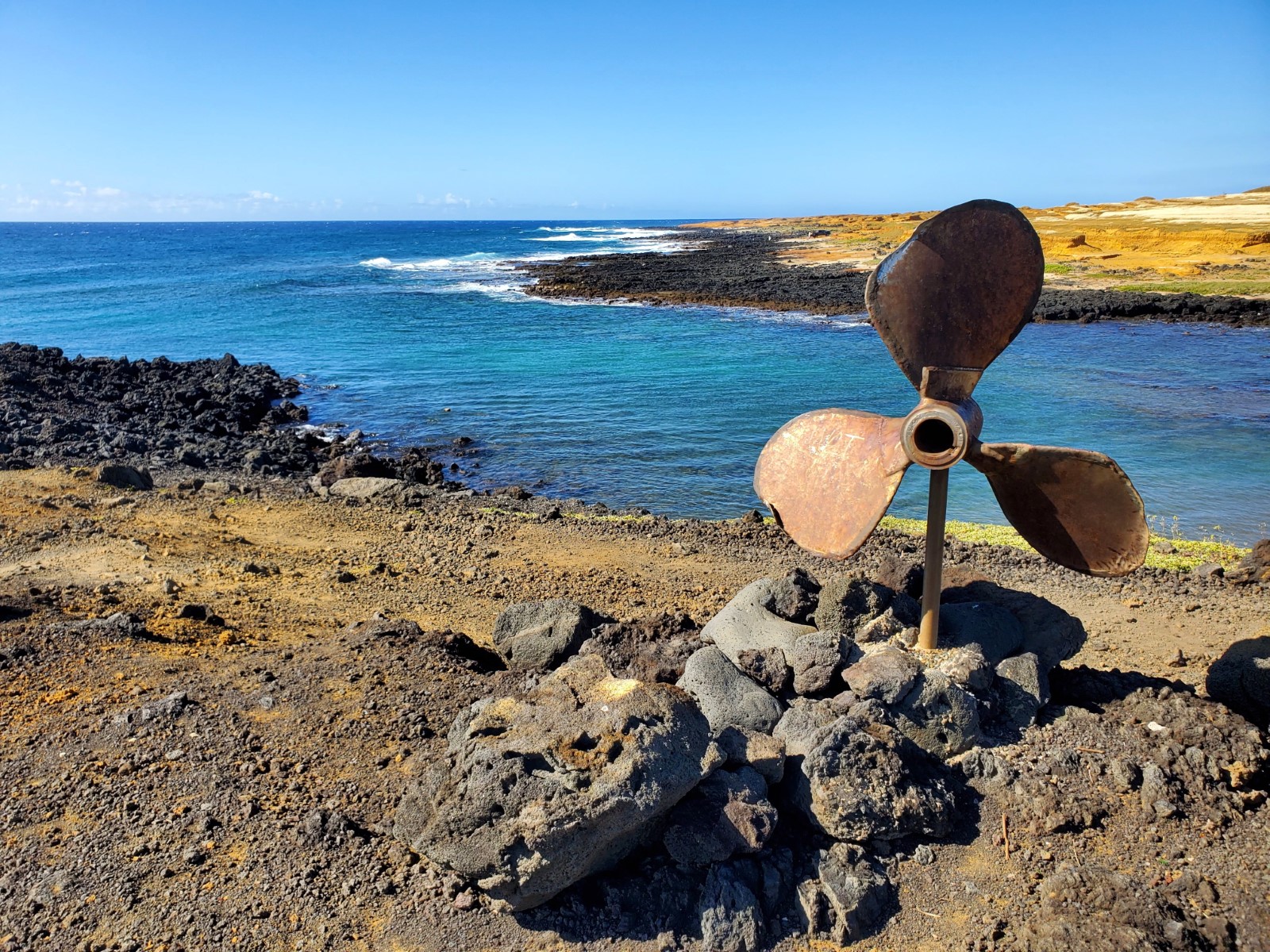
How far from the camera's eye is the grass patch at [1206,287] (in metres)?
36.6

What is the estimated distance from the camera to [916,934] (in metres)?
4.28

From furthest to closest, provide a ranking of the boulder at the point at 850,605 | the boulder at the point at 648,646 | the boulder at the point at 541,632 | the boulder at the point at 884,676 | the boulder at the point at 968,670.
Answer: the boulder at the point at 541,632, the boulder at the point at 850,605, the boulder at the point at 648,646, the boulder at the point at 968,670, the boulder at the point at 884,676

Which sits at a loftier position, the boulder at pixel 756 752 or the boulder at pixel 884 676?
the boulder at pixel 884 676

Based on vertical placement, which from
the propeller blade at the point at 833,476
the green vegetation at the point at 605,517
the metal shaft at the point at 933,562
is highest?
the propeller blade at the point at 833,476

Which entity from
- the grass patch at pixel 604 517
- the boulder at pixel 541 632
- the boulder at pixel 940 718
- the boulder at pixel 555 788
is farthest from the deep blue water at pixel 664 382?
the boulder at pixel 555 788

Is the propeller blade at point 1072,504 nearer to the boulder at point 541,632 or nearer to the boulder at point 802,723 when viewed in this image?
the boulder at point 802,723

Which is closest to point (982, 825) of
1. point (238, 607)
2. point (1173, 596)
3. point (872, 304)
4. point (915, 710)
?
point (915, 710)

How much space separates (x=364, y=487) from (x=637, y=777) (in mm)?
11204

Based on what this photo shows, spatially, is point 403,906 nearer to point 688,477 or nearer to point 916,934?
point 916,934

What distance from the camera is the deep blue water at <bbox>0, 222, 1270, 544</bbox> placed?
53.4 ft

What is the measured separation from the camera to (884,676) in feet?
17.3

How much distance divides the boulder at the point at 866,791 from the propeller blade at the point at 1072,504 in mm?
1660

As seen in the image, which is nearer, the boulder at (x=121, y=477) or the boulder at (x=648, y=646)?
the boulder at (x=648, y=646)

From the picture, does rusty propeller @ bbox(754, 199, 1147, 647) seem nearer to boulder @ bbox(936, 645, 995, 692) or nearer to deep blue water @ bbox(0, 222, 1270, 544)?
boulder @ bbox(936, 645, 995, 692)
